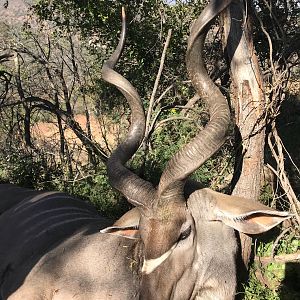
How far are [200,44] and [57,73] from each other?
4.46m

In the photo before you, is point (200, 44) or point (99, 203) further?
point (99, 203)

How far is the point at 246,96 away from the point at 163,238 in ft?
5.11

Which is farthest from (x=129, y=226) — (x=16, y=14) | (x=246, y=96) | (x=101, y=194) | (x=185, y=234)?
(x=16, y=14)

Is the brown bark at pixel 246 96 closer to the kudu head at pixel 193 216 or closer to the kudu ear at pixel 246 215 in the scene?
the kudu head at pixel 193 216

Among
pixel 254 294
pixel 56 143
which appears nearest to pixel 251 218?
pixel 254 294

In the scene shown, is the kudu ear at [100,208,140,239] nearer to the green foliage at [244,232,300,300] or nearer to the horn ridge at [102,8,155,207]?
the horn ridge at [102,8,155,207]

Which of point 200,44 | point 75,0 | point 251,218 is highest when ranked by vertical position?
point 75,0

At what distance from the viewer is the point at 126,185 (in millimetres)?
3254

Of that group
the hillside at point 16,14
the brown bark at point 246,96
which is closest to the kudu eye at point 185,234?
the brown bark at point 246,96

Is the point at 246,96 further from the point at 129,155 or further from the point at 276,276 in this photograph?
the point at 276,276

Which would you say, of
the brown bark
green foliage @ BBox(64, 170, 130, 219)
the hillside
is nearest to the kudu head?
the brown bark

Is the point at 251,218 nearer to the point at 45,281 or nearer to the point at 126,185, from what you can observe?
the point at 126,185

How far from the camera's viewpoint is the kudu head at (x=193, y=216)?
2975 millimetres

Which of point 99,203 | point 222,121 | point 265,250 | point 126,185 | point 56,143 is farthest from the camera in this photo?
point 56,143
